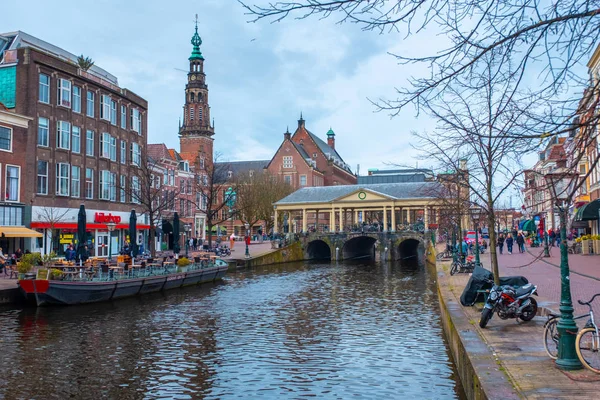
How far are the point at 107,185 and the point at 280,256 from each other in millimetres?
18371

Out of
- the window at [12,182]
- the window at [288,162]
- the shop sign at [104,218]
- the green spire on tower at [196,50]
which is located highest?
the green spire on tower at [196,50]

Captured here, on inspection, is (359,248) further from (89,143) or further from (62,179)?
(62,179)

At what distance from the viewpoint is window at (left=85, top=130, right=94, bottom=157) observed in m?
43.3

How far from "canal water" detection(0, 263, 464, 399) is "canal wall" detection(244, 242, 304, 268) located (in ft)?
71.9

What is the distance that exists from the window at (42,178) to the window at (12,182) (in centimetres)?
196

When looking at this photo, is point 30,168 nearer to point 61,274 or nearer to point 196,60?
point 61,274

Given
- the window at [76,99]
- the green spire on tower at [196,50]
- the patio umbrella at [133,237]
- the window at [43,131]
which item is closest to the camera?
the patio umbrella at [133,237]

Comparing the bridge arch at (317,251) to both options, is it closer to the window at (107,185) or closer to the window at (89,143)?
the window at (107,185)

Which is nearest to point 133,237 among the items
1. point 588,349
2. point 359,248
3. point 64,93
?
point 64,93

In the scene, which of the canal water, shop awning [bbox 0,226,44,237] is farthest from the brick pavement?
shop awning [bbox 0,226,44,237]

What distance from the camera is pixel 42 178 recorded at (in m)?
38.7

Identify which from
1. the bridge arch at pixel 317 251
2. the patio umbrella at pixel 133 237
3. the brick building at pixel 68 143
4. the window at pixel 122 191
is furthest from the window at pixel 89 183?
the bridge arch at pixel 317 251

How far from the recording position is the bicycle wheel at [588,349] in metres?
8.88

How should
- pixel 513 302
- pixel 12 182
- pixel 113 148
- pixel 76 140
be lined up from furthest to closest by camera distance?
1. pixel 113 148
2. pixel 76 140
3. pixel 12 182
4. pixel 513 302
